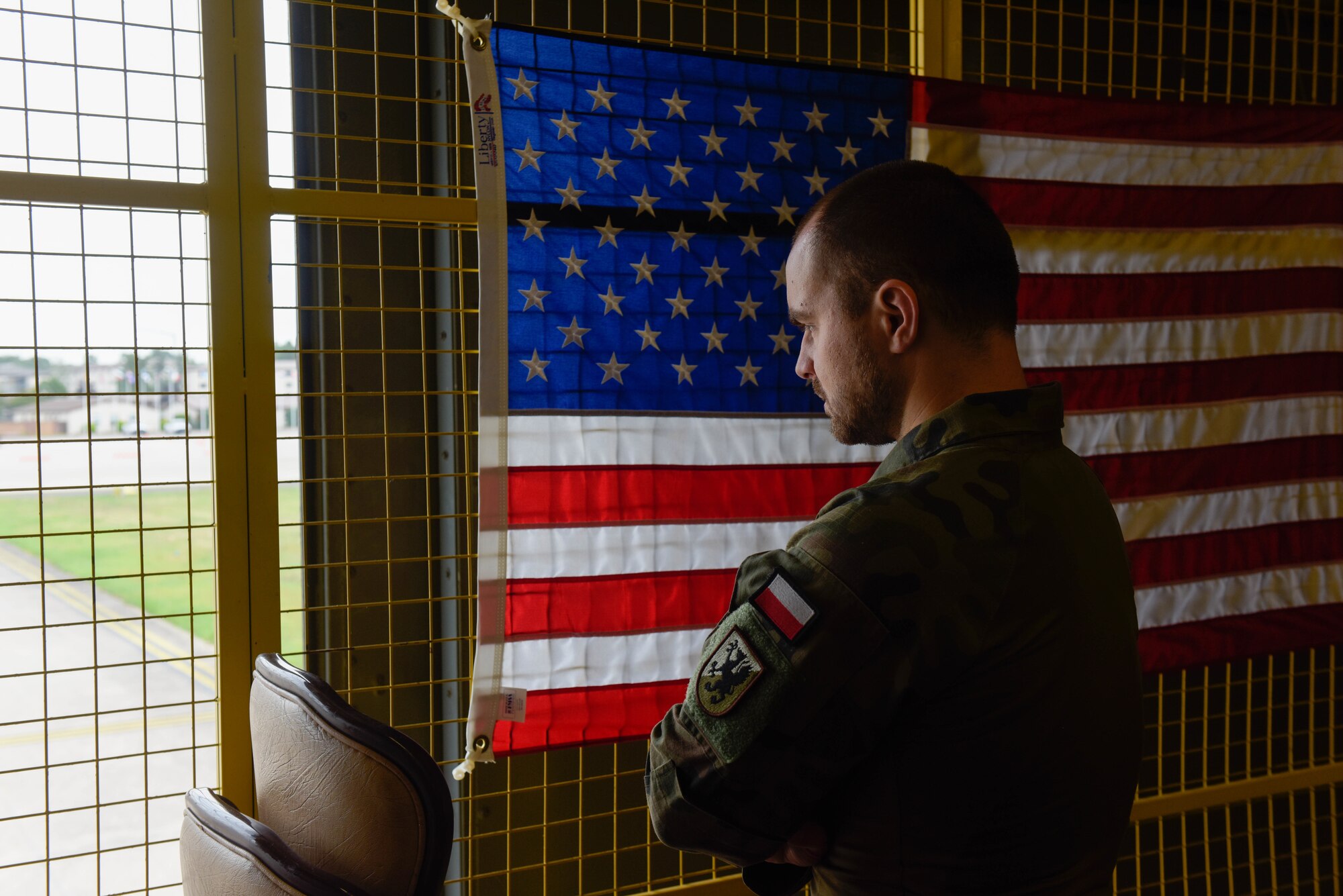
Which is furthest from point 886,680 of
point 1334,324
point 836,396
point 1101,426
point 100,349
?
point 1334,324

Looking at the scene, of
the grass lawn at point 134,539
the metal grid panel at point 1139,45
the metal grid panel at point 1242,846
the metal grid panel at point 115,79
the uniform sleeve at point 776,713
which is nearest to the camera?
the uniform sleeve at point 776,713

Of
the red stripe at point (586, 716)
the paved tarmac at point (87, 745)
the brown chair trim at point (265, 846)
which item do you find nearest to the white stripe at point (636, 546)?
the red stripe at point (586, 716)

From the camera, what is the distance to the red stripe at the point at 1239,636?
2.50 metres

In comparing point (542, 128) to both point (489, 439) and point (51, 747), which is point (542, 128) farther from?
point (51, 747)

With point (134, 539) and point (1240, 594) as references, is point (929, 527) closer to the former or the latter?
point (1240, 594)

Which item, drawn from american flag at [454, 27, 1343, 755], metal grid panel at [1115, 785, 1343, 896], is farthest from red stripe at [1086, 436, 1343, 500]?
metal grid panel at [1115, 785, 1343, 896]

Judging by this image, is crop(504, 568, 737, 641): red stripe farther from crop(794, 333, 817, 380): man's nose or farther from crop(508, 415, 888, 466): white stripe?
crop(794, 333, 817, 380): man's nose

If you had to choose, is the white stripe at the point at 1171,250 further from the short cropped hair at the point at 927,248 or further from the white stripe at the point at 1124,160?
the short cropped hair at the point at 927,248

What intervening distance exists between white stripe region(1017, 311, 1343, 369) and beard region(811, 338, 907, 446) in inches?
46.6

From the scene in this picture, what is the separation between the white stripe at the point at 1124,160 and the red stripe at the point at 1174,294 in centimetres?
24

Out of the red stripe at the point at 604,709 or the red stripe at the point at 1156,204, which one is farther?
the red stripe at the point at 1156,204

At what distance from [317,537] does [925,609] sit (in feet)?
6.69

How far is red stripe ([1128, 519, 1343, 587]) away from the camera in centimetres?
251

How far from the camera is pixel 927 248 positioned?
1.22 metres
